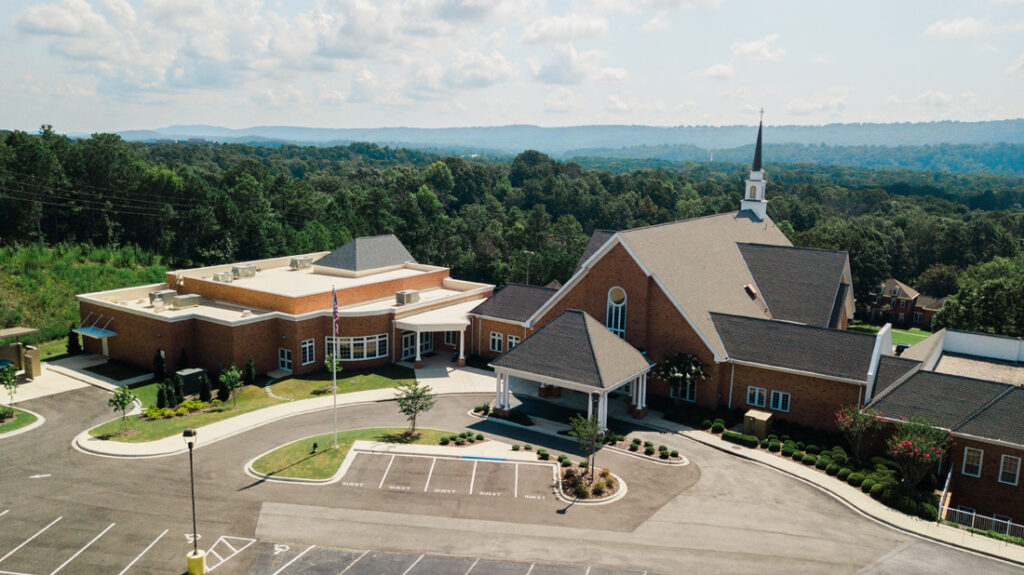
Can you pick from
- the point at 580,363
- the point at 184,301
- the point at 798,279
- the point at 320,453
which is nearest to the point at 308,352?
the point at 184,301

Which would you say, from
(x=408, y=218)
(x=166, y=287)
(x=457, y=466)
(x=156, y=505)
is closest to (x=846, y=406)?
(x=457, y=466)

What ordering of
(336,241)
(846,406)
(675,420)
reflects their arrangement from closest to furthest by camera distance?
1. (846,406)
2. (675,420)
3. (336,241)

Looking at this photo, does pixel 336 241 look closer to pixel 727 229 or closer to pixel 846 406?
pixel 727 229

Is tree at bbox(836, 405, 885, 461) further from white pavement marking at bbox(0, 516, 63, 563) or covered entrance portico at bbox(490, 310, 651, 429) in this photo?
white pavement marking at bbox(0, 516, 63, 563)

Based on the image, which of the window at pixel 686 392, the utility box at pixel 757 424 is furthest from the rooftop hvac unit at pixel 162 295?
the utility box at pixel 757 424

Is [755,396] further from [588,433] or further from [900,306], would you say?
[900,306]

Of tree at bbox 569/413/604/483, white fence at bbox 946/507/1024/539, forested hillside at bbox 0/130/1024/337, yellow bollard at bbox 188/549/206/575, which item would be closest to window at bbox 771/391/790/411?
white fence at bbox 946/507/1024/539
